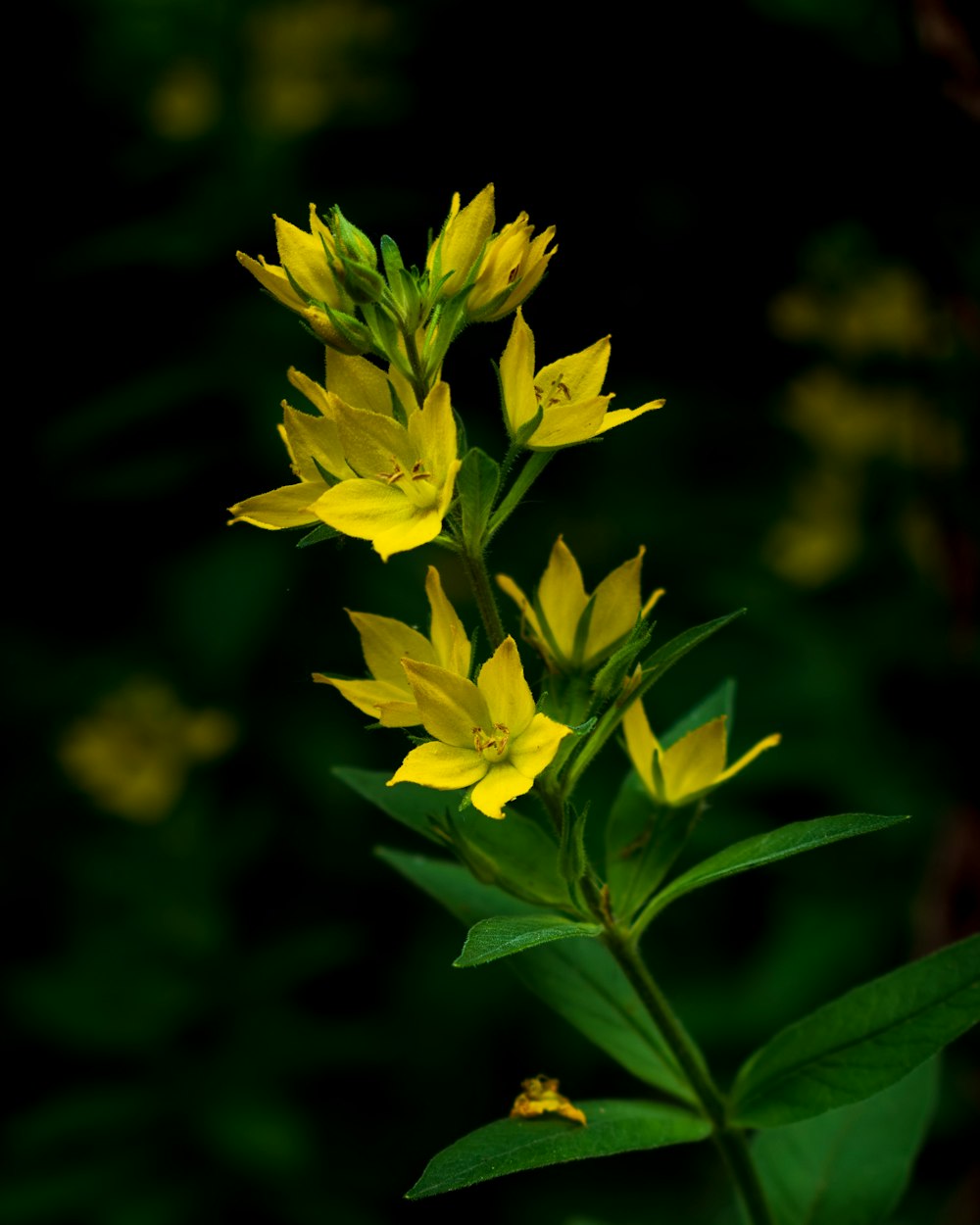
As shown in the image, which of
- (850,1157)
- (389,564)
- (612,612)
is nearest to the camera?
(612,612)

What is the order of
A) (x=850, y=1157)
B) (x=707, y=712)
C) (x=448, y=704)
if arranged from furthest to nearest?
(x=850, y=1157), (x=707, y=712), (x=448, y=704)

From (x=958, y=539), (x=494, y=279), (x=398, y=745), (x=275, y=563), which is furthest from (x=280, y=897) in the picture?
(x=494, y=279)

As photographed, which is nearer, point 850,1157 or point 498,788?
point 498,788

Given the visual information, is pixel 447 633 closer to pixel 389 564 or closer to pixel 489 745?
pixel 489 745

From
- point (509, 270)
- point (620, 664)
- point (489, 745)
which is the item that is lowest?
point (489, 745)

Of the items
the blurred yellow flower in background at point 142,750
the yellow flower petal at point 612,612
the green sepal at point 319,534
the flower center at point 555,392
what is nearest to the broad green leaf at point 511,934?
the yellow flower petal at point 612,612

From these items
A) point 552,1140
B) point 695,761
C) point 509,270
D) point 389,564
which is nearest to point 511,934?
point 552,1140

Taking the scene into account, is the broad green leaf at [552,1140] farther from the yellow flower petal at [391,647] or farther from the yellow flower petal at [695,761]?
the yellow flower petal at [391,647]

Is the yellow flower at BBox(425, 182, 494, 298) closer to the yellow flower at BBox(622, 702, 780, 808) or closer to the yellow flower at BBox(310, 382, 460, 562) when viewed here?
the yellow flower at BBox(310, 382, 460, 562)
